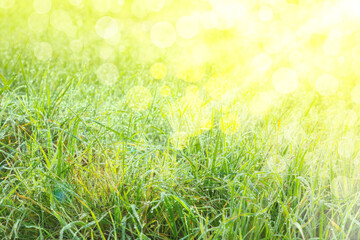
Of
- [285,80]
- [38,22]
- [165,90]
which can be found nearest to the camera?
[165,90]

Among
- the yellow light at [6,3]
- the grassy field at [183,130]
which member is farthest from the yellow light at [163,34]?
the yellow light at [6,3]

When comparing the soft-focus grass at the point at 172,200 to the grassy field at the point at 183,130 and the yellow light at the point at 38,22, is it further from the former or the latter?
the yellow light at the point at 38,22

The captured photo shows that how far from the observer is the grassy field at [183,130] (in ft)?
4.06

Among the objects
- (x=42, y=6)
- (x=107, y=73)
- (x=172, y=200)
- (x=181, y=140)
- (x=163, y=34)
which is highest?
(x=42, y=6)

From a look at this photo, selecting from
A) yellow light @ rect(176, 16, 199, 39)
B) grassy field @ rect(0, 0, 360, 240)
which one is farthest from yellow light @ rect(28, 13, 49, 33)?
yellow light @ rect(176, 16, 199, 39)

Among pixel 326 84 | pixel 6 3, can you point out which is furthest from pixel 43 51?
pixel 6 3

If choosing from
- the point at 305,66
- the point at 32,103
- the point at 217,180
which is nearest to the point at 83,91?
the point at 32,103

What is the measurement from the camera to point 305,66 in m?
3.53

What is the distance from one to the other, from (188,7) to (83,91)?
5400 millimetres

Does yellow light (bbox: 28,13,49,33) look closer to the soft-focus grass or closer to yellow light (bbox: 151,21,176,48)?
yellow light (bbox: 151,21,176,48)

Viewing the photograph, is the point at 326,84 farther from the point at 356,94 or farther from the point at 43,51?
the point at 43,51

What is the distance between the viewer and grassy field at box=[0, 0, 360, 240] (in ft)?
4.06

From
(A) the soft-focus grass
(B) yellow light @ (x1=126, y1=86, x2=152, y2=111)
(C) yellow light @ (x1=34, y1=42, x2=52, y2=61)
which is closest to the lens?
(A) the soft-focus grass

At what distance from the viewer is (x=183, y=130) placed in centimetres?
175
